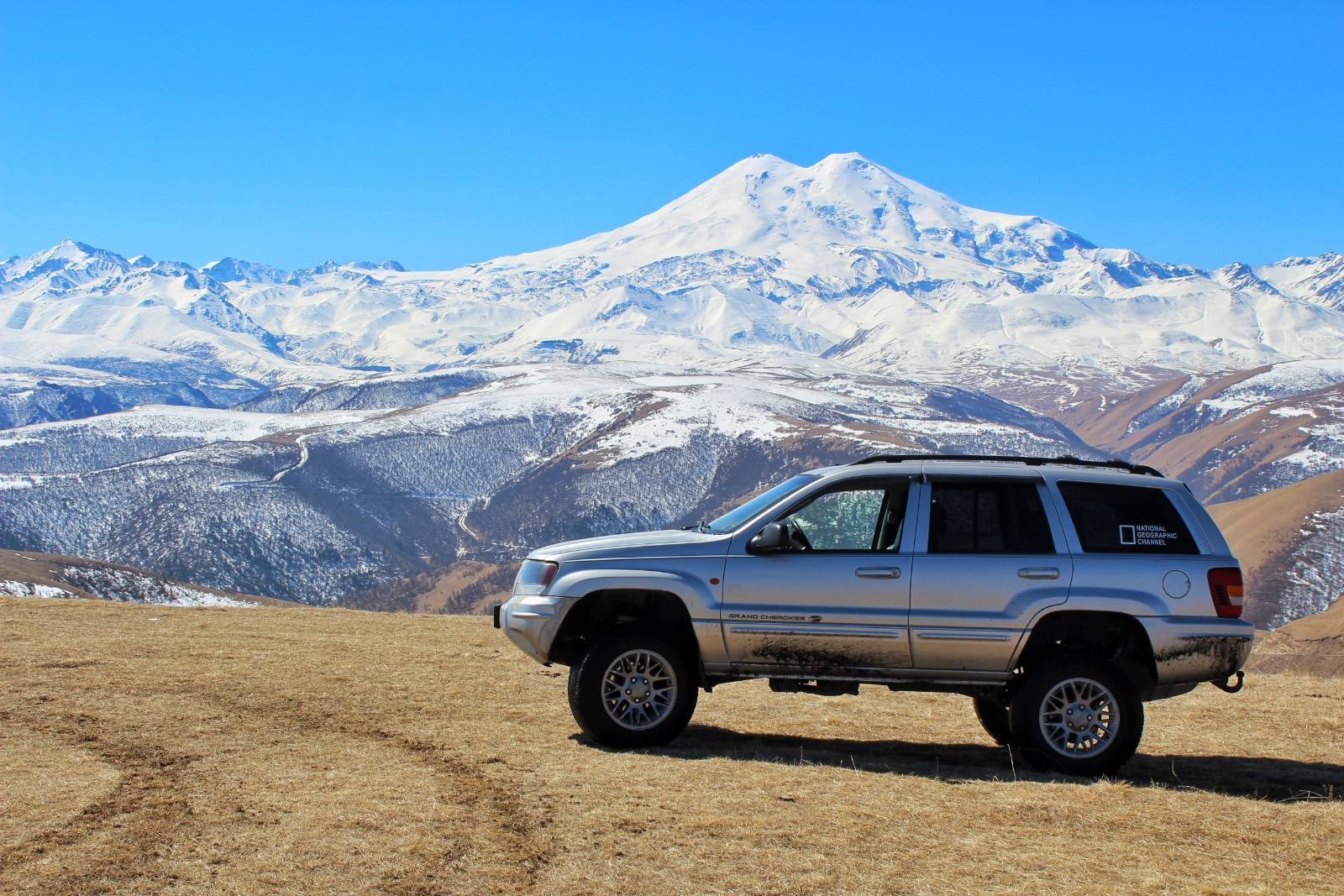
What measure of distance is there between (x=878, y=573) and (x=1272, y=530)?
189 meters

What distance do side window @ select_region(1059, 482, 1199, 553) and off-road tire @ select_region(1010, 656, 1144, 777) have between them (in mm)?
993

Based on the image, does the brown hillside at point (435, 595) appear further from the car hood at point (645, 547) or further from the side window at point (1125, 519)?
the side window at point (1125, 519)

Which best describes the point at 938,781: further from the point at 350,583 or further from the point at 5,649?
the point at 350,583

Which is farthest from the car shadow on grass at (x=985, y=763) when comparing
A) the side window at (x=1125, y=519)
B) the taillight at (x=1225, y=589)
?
the side window at (x=1125, y=519)

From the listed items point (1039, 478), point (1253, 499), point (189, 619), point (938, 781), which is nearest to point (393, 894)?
point (938, 781)

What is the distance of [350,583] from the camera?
639ft

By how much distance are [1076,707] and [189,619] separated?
13829 mm

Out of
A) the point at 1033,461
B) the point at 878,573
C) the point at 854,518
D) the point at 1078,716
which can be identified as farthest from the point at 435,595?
the point at 1078,716

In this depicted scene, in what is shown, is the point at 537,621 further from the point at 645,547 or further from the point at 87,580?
the point at 87,580

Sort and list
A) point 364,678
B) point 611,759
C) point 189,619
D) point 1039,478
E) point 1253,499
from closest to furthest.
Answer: point 611,759
point 1039,478
point 364,678
point 189,619
point 1253,499

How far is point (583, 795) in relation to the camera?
25.2 ft

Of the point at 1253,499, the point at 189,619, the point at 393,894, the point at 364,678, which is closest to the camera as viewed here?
the point at 393,894

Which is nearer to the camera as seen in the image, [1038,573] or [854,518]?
[1038,573]

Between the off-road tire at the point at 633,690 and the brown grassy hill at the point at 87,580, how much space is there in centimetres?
9115
